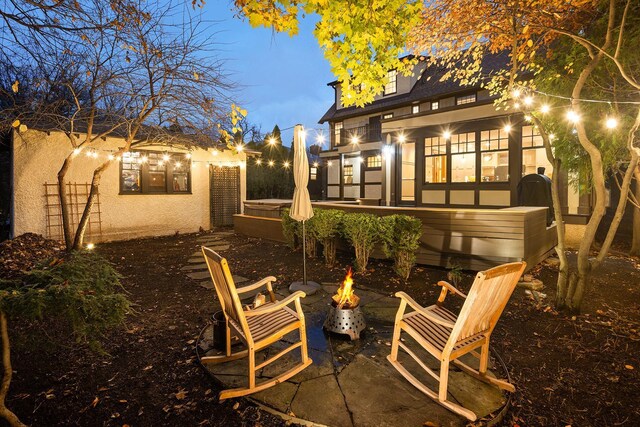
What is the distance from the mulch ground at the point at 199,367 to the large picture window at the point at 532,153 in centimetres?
688

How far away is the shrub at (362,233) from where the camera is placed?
6.23 metres

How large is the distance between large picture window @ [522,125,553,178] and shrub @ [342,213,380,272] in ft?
26.6

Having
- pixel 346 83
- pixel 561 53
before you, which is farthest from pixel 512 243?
pixel 346 83

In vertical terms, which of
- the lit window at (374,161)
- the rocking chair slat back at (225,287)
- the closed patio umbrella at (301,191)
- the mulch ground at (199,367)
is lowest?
the mulch ground at (199,367)

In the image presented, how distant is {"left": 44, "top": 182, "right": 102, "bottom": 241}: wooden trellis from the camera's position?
9.20 meters

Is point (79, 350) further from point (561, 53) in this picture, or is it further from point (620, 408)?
point (561, 53)

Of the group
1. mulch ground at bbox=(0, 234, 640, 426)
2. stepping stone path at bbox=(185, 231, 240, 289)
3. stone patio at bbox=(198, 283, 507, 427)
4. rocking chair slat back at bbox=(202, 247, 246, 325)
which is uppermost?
rocking chair slat back at bbox=(202, 247, 246, 325)

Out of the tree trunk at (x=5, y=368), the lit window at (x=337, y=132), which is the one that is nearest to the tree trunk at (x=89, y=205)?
the tree trunk at (x=5, y=368)

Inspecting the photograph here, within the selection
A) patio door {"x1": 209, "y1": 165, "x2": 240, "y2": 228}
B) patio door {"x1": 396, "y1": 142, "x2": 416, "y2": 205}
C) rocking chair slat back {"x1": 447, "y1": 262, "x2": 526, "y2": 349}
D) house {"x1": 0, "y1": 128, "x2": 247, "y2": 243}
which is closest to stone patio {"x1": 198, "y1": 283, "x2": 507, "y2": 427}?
rocking chair slat back {"x1": 447, "y1": 262, "x2": 526, "y2": 349}

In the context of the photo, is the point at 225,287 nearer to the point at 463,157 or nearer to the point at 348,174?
the point at 463,157

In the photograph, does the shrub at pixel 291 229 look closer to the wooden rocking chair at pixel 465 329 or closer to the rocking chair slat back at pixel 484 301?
the wooden rocking chair at pixel 465 329

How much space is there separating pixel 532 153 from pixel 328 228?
9.59 metres

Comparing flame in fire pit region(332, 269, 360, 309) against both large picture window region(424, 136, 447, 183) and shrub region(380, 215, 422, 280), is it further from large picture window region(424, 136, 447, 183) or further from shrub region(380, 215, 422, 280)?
large picture window region(424, 136, 447, 183)

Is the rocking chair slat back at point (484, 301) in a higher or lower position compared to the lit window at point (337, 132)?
lower
